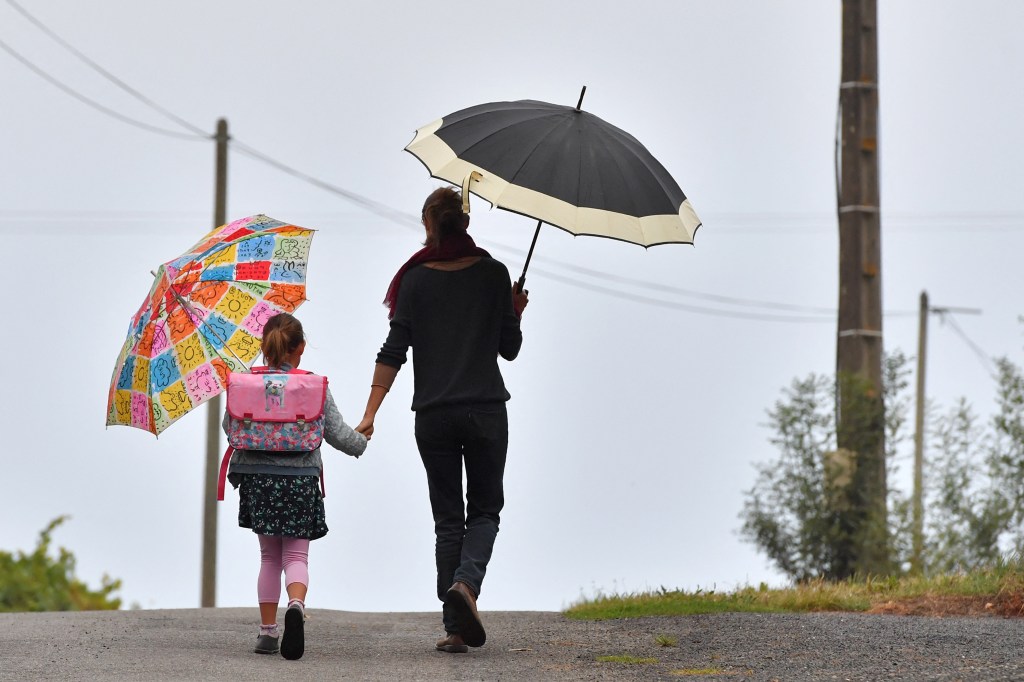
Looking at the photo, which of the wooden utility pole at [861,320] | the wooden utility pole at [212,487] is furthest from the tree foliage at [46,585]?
the wooden utility pole at [861,320]

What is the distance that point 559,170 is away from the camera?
6.88 meters

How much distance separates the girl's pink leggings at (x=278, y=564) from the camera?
6.84 metres

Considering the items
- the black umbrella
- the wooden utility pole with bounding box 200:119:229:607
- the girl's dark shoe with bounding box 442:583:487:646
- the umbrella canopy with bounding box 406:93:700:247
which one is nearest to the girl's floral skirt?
the girl's dark shoe with bounding box 442:583:487:646

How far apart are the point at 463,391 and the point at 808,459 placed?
668cm

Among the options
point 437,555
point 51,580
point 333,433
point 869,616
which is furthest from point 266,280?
point 51,580

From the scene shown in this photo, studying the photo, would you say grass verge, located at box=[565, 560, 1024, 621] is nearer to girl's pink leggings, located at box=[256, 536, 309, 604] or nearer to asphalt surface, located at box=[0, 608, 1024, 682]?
asphalt surface, located at box=[0, 608, 1024, 682]

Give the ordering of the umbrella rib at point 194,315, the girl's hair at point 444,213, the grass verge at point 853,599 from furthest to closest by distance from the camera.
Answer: the grass verge at point 853,599, the umbrella rib at point 194,315, the girl's hair at point 444,213

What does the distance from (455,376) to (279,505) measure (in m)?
0.97

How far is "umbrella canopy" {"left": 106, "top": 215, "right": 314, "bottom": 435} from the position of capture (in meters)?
7.34

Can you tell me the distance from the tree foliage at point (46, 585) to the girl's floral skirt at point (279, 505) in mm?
13974

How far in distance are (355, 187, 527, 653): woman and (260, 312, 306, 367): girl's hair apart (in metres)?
0.40

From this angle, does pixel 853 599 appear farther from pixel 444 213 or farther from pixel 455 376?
pixel 444 213

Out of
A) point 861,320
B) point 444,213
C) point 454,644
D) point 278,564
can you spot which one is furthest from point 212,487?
point 444,213

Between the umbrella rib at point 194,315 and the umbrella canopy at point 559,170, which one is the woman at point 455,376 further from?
the umbrella rib at point 194,315
